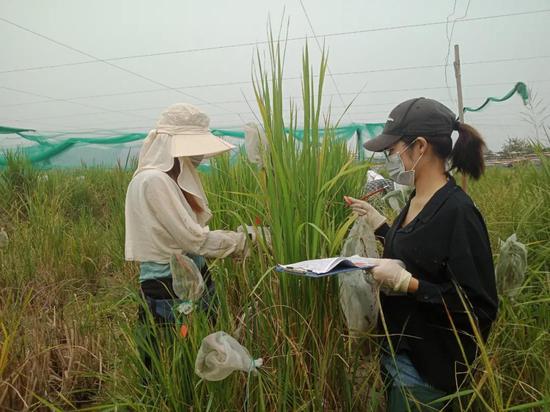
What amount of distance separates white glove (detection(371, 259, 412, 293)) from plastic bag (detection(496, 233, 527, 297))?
18.7 inches

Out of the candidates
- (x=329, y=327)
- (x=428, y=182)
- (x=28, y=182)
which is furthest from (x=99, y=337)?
(x=28, y=182)

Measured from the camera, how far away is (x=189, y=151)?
1688mm

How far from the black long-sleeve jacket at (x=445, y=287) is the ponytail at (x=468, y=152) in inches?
5.0

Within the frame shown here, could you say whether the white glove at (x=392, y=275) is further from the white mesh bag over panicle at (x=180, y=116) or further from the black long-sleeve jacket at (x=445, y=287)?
the white mesh bag over panicle at (x=180, y=116)

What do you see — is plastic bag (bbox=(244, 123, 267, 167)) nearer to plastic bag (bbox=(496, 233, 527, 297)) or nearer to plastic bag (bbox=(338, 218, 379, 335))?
plastic bag (bbox=(338, 218, 379, 335))

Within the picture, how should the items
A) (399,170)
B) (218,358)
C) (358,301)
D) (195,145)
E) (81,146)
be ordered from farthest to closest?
(81,146)
(195,145)
(399,170)
(358,301)
(218,358)

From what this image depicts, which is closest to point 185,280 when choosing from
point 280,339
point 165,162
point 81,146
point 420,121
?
point 280,339

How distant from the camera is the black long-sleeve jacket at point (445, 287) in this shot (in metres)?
1.11

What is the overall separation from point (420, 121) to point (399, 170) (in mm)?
159

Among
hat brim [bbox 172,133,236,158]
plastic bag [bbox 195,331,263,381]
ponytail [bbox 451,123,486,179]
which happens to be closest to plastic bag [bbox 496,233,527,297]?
ponytail [bbox 451,123,486,179]

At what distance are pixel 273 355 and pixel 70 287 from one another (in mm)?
2125

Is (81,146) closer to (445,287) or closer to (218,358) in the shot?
(218,358)

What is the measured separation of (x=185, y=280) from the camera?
137 centimetres

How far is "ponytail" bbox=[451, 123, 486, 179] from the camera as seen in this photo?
4.24 feet
